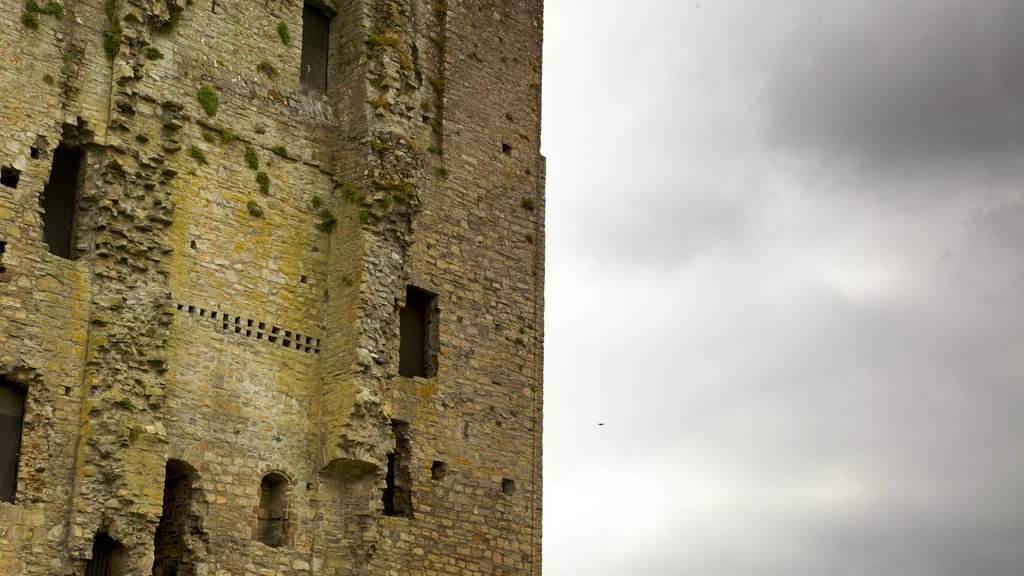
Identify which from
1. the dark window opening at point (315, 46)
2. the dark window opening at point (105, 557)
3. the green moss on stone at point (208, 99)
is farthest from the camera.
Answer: the dark window opening at point (315, 46)

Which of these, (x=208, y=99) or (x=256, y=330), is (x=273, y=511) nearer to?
(x=256, y=330)

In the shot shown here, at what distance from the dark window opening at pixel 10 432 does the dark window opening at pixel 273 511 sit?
345cm

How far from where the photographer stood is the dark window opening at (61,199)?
18250mm

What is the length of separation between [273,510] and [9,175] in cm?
544

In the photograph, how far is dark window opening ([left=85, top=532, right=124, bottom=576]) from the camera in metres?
17.5

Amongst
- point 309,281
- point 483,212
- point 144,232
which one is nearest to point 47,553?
point 144,232

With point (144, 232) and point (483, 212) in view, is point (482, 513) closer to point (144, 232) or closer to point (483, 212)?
point (483, 212)

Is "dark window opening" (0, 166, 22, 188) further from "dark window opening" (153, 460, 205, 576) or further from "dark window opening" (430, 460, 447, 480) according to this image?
"dark window opening" (430, 460, 447, 480)

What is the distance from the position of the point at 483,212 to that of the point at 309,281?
3481 millimetres

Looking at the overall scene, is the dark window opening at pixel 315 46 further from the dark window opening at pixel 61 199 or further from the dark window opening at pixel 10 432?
the dark window opening at pixel 10 432

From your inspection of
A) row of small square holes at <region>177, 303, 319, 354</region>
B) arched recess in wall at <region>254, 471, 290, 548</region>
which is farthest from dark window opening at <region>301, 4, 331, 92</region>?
arched recess in wall at <region>254, 471, 290, 548</region>

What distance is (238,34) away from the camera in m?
20.9

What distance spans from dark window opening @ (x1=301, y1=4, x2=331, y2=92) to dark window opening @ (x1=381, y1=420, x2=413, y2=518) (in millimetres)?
5083

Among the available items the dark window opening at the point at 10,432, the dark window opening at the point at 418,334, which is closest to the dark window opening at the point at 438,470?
the dark window opening at the point at 418,334
